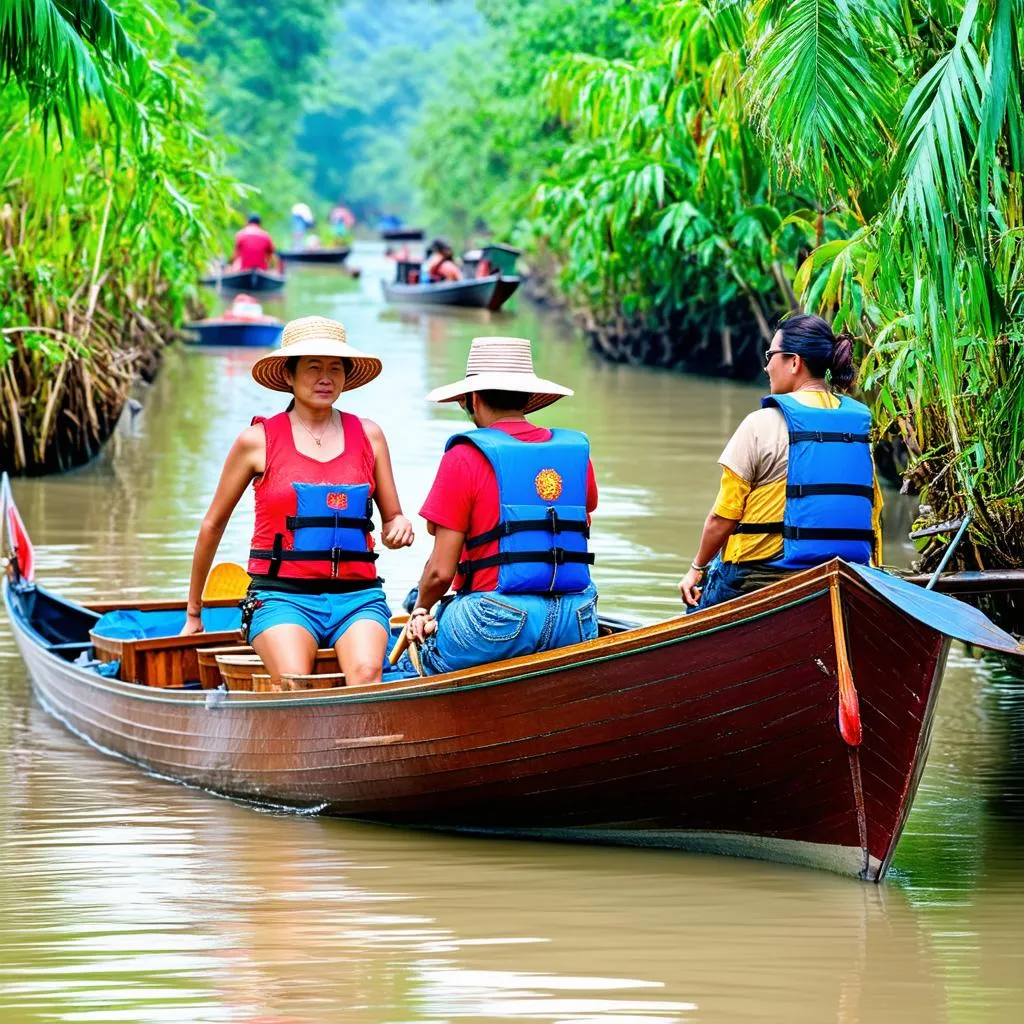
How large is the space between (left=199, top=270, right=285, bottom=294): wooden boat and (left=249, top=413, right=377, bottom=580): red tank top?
27999 mm

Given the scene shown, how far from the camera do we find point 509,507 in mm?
5895

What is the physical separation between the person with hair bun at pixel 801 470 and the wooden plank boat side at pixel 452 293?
26374 millimetres

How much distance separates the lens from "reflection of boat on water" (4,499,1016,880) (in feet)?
17.9

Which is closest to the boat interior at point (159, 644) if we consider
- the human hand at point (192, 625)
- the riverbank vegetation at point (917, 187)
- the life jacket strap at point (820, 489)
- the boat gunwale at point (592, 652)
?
the human hand at point (192, 625)

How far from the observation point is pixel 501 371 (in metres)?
6.02

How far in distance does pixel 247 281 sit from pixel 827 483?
2987 cm

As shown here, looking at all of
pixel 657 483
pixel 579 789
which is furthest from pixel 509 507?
pixel 657 483

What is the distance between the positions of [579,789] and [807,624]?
3.38 ft

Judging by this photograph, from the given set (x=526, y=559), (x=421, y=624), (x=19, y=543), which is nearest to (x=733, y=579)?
(x=526, y=559)


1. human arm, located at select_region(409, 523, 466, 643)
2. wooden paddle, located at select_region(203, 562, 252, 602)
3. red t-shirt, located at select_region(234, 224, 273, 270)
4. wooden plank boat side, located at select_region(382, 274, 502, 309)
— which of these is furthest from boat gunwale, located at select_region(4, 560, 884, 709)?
red t-shirt, located at select_region(234, 224, 273, 270)

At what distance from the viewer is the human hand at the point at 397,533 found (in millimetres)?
6574

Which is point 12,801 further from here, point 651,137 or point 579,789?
point 651,137

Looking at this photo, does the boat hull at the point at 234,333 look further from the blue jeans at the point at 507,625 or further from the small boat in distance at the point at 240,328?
the blue jeans at the point at 507,625

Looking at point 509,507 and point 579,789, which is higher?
point 509,507
